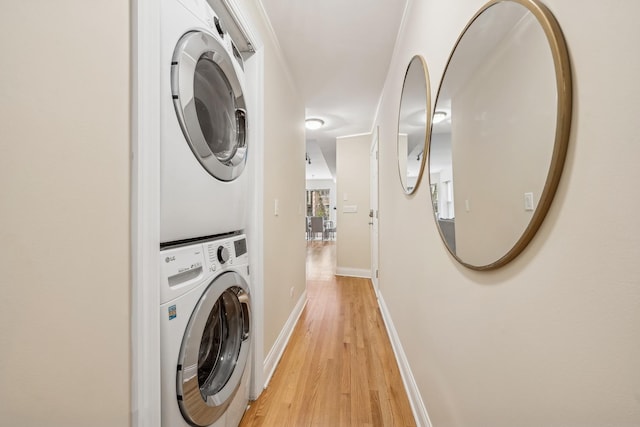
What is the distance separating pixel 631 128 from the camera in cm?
34

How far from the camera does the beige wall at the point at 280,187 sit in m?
1.64

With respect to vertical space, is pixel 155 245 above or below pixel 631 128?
below

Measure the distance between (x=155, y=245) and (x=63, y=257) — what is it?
208 millimetres

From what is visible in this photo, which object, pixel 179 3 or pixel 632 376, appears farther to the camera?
pixel 179 3

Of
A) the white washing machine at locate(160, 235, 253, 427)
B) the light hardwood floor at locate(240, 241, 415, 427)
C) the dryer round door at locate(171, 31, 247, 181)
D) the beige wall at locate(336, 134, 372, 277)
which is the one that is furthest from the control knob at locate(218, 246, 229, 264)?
the beige wall at locate(336, 134, 372, 277)

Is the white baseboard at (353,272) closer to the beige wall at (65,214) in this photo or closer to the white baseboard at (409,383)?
the white baseboard at (409,383)

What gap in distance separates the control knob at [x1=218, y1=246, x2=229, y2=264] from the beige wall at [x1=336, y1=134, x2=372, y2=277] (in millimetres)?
3260

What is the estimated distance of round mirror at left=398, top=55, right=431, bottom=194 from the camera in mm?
1265

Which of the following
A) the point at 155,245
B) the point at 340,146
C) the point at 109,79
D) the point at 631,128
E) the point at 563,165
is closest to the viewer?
the point at 631,128

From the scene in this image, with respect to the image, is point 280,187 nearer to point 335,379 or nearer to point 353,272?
point 335,379

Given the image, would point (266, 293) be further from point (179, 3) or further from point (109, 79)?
point (179, 3)

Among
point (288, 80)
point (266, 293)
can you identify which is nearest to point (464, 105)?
point (266, 293)

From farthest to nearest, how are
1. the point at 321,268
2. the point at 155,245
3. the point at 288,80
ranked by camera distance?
the point at 321,268, the point at 288,80, the point at 155,245

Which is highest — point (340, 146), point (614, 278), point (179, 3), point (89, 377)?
point (340, 146)
